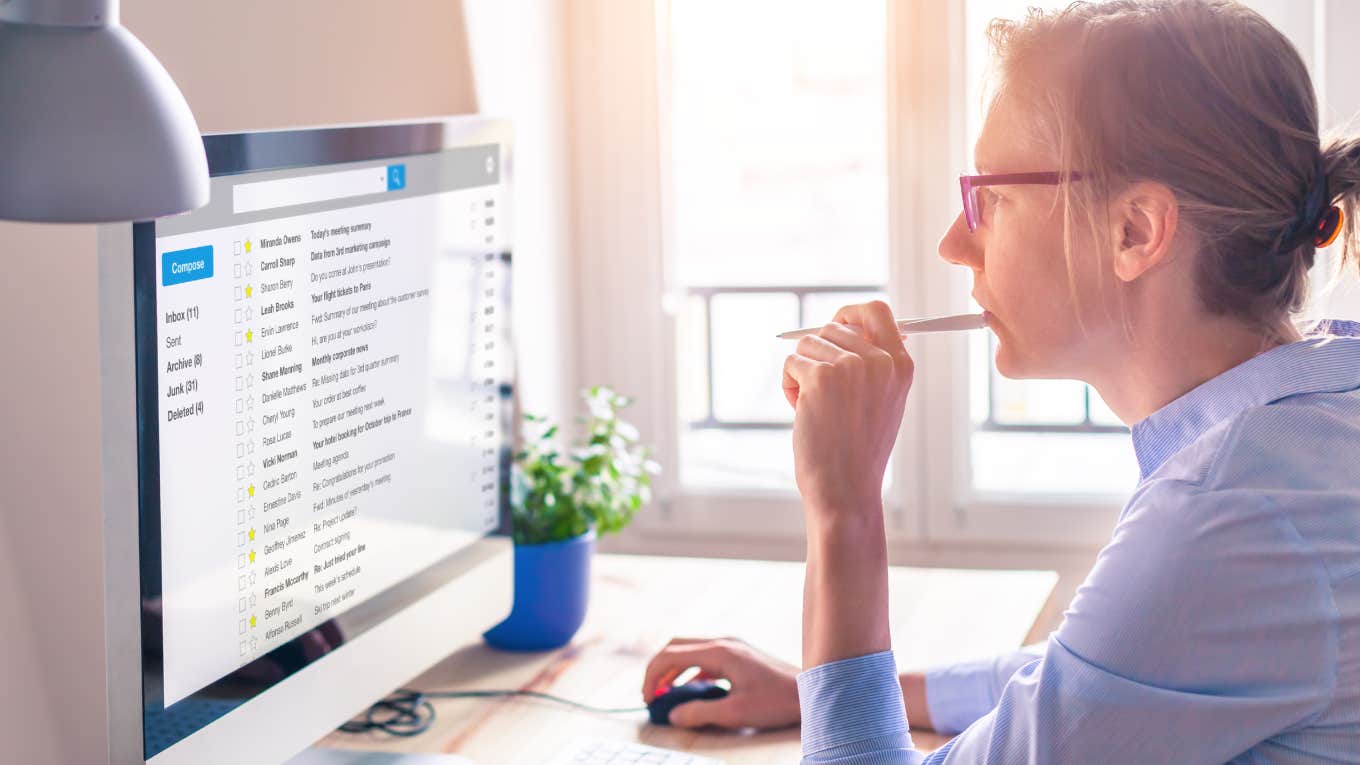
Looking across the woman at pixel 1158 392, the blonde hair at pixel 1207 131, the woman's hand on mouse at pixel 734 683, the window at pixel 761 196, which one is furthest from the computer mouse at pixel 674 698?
the window at pixel 761 196

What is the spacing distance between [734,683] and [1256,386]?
0.60 metres

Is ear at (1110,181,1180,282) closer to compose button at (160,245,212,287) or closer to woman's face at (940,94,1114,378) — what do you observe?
woman's face at (940,94,1114,378)

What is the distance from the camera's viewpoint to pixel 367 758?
125 centimetres

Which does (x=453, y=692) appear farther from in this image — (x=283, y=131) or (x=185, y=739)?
(x=283, y=131)

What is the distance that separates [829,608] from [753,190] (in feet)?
5.60

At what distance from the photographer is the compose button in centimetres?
92

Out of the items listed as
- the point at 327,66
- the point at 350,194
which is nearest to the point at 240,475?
the point at 350,194

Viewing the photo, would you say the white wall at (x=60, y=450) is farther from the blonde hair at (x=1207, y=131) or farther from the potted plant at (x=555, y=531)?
the blonde hair at (x=1207, y=131)

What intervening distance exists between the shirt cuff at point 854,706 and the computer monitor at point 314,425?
41 cm

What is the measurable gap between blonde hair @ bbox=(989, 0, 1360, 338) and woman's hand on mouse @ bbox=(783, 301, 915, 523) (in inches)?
6.6

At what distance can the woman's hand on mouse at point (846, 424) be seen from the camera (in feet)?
3.53

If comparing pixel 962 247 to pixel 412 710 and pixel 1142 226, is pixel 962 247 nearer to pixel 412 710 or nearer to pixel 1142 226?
pixel 1142 226

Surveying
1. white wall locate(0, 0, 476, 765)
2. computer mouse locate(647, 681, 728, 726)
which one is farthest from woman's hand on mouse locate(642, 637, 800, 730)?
white wall locate(0, 0, 476, 765)

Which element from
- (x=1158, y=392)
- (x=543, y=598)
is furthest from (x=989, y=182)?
(x=543, y=598)
